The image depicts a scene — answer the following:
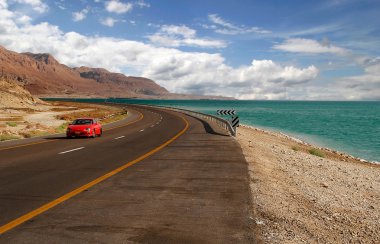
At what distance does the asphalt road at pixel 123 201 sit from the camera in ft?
20.0

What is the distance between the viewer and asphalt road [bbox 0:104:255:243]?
20.0 feet

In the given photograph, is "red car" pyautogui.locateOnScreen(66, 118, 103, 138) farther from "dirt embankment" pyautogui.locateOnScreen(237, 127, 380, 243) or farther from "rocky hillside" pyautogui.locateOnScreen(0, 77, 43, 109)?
"rocky hillside" pyautogui.locateOnScreen(0, 77, 43, 109)

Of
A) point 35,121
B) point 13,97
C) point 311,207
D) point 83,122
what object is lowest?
point 35,121

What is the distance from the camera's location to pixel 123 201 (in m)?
8.20

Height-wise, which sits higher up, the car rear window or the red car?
the car rear window

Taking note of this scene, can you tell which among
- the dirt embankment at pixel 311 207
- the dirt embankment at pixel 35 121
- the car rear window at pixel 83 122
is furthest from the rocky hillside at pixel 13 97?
the dirt embankment at pixel 311 207

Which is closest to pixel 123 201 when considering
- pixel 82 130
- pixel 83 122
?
pixel 82 130

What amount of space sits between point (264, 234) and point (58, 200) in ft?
14.0

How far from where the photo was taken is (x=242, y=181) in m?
10.8

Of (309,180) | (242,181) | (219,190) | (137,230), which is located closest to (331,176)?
(309,180)

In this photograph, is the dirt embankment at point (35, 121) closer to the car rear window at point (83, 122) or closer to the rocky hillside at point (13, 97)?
the car rear window at point (83, 122)

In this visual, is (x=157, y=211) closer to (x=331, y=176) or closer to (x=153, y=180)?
(x=153, y=180)

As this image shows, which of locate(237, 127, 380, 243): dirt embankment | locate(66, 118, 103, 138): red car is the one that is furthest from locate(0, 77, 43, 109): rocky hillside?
locate(237, 127, 380, 243): dirt embankment

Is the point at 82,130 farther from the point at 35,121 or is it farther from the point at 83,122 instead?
the point at 35,121
